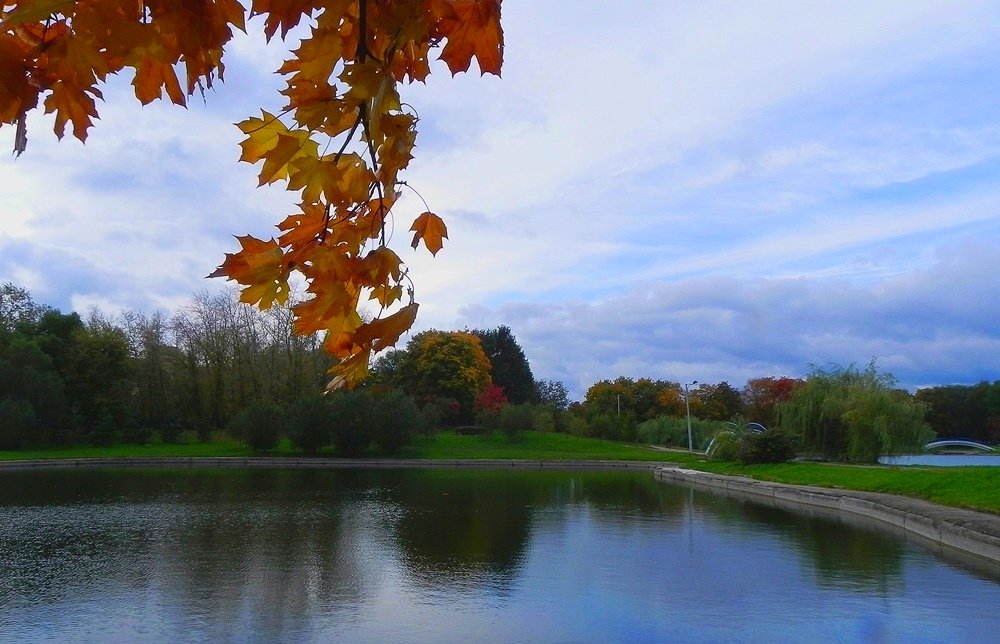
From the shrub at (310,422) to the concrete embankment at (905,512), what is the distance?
2188 centimetres

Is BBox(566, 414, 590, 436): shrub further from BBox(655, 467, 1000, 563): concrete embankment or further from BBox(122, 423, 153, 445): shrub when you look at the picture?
BBox(655, 467, 1000, 563): concrete embankment

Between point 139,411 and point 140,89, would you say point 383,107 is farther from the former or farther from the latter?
point 139,411

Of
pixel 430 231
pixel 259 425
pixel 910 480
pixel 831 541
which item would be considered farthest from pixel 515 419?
pixel 430 231

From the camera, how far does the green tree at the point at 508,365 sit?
212ft

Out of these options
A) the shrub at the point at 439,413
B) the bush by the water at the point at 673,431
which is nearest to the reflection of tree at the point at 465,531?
the shrub at the point at 439,413

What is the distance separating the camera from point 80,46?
1.28m

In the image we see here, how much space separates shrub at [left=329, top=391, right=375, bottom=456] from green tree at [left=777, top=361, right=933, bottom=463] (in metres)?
20.0

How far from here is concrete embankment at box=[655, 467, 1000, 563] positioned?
11.8 metres

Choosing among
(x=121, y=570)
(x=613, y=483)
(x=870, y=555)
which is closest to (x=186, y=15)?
(x=121, y=570)

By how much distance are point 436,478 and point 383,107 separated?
90.1 feet

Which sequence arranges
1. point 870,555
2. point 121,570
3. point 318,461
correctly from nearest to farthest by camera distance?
point 121,570 → point 870,555 → point 318,461

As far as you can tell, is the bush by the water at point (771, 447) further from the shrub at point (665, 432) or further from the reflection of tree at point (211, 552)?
the shrub at point (665, 432)

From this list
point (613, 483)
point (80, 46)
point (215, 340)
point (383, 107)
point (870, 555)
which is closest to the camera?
point (80, 46)

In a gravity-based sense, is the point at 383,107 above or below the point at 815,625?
above
